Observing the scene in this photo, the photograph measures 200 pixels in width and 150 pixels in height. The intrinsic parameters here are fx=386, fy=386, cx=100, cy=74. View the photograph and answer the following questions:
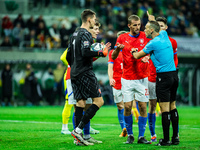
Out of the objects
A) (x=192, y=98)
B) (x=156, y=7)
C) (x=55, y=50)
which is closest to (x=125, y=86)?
(x=55, y=50)

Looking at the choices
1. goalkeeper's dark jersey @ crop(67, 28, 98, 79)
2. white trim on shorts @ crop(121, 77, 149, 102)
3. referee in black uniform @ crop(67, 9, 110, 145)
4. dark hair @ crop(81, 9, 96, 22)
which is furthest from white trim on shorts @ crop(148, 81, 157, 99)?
dark hair @ crop(81, 9, 96, 22)

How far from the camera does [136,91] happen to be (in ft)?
25.5

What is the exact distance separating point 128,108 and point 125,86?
448 mm

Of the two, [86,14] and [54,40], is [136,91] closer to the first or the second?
[86,14]

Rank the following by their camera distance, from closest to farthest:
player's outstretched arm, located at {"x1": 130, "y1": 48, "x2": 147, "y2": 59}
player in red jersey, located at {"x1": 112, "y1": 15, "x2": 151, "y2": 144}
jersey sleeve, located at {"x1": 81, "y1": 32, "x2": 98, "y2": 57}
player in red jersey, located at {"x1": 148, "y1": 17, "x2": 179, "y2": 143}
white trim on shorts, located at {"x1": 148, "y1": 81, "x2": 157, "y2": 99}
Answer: jersey sleeve, located at {"x1": 81, "y1": 32, "x2": 98, "y2": 57}
player's outstretched arm, located at {"x1": 130, "y1": 48, "x2": 147, "y2": 59}
player in red jersey, located at {"x1": 112, "y1": 15, "x2": 151, "y2": 144}
player in red jersey, located at {"x1": 148, "y1": 17, "x2": 179, "y2": 143}
white trim on shorts, located at {"x1": 148, "y1": 81, "x2": 157, "y2": 99}

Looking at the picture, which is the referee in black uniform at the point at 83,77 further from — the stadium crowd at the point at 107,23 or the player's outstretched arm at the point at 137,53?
the stadium crowd at the point at 107,23

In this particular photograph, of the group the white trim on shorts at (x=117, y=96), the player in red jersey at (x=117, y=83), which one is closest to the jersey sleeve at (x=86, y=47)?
the player in red jersey at (x=117, y=83)

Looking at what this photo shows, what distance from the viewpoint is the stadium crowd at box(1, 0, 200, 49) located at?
78.1 ft

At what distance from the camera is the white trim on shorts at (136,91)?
771 centimetres

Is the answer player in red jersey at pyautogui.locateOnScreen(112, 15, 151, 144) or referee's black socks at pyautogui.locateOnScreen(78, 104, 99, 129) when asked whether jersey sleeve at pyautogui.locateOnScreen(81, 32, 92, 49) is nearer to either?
player in red jersey at pyautogui.locateOnScreen(112, 15, 151, 144)

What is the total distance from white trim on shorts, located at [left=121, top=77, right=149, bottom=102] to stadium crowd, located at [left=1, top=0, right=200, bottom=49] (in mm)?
16592

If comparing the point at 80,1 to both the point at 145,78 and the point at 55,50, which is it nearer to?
the point at 55,50

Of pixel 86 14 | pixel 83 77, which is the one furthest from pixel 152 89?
pixel 86 14

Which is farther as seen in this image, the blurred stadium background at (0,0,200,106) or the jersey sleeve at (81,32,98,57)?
the blurred stadium background at (0,0,200,106)
